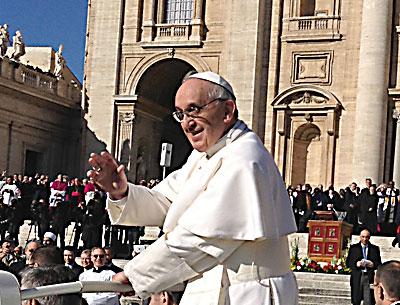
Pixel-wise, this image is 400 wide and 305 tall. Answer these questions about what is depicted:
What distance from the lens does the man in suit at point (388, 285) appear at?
214 inches

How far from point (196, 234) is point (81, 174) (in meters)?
33.2

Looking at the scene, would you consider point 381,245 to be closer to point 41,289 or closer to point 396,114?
point 396,114

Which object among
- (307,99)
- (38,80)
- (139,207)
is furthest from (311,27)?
(139,207)

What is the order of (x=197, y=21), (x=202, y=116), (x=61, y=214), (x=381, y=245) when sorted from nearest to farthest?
1. (x=202, y=116)
2. (x=381, y=245)
3. (x=61, y=214)
4. (x=197, y=21)

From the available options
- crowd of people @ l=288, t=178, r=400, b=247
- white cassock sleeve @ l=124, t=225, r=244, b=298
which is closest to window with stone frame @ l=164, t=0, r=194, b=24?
crowd of people @ l=288, t=178, r=400, b=247

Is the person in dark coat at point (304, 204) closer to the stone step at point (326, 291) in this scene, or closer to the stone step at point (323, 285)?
the stone step at point (323, 285)

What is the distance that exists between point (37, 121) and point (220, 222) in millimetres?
35123

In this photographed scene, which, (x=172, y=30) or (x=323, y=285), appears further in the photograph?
(x=172, y=30)

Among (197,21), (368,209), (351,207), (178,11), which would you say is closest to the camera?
(368,209)

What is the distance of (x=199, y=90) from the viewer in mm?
4164

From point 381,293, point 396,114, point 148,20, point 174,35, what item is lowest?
point 381,293

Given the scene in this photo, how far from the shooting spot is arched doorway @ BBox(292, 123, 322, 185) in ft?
110

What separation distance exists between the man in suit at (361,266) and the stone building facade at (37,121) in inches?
869

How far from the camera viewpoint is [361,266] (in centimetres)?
1532
